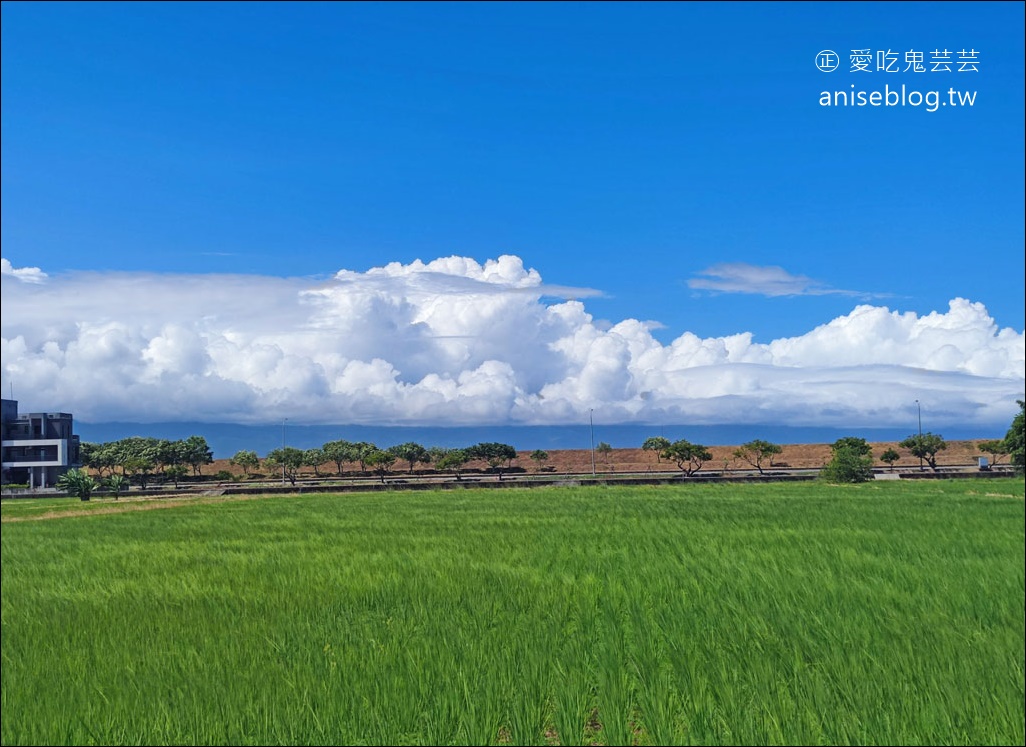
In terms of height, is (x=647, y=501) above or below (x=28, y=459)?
below

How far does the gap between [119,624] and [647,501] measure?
28.1 meters

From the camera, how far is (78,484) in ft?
27.2

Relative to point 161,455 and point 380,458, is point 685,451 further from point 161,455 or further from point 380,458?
point 161,455

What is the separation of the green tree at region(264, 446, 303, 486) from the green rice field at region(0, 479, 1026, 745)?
70.3 metres

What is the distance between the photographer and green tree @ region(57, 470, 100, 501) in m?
7.28

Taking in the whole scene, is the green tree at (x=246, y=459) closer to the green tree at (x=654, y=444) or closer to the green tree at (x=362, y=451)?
the green tree at (x=362, y=451)

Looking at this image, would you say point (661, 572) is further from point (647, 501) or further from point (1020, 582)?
point (647, 501)

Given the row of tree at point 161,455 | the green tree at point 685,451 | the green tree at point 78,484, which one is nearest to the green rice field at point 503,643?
the green tree at point 78,484

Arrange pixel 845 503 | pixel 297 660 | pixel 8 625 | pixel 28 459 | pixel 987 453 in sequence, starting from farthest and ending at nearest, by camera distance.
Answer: pixel 987 453, pixel 845 503, pixel 8 625, pixel 297 660, pixel 28 459

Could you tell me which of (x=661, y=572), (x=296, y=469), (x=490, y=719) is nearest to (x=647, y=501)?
(x=661, y=572)

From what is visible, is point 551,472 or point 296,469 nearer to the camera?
point 551,472

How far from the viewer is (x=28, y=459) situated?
6004 mm

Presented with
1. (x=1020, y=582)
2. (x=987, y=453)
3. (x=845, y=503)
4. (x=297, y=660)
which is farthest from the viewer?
(x=987, y=453)

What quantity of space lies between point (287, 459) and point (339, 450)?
9615mm
